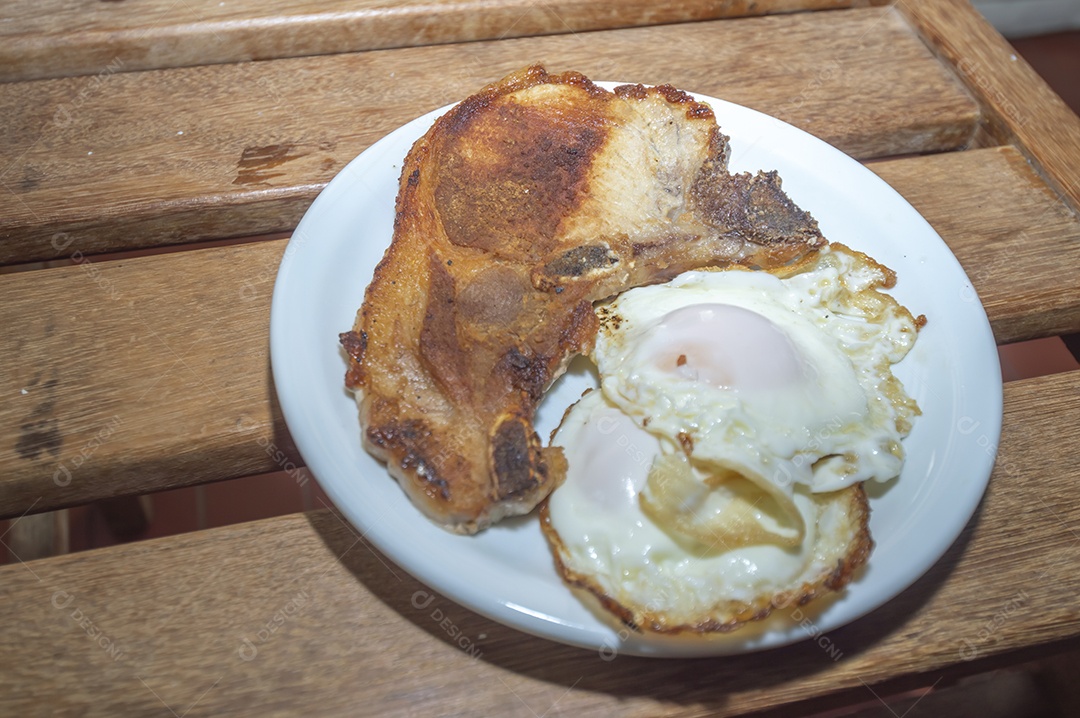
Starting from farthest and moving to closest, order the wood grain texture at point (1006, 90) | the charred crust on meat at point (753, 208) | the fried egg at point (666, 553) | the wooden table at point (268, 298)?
the wood grain texture at point (1006, 90) → the charred crust on meat at point (753, 208) → the wooden table at point (268, 298) → the fried egg at point (666, 553)

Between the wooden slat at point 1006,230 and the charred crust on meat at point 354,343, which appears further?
the wooden slat at point 1006,230

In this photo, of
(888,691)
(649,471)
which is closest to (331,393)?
(649,471)

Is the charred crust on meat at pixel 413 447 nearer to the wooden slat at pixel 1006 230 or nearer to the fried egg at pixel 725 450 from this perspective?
the fried egg at pixel 725 450

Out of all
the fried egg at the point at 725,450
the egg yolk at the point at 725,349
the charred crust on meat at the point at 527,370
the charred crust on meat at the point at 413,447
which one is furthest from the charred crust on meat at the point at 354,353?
the egg yolk at the point at 725,349

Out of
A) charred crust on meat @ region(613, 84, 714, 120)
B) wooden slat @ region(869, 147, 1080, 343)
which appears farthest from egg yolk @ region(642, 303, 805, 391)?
wooden slat @ region(869, 147, 1080, 343)

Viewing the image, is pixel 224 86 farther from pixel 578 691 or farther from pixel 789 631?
pixel 789 631

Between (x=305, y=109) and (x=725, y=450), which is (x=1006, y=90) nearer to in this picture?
(x=725, y=450)

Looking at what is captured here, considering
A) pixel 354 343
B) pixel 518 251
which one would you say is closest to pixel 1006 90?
pixel 518 251

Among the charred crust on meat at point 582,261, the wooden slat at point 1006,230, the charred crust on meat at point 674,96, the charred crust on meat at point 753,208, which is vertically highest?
the charred crust on meat at point 674,96
